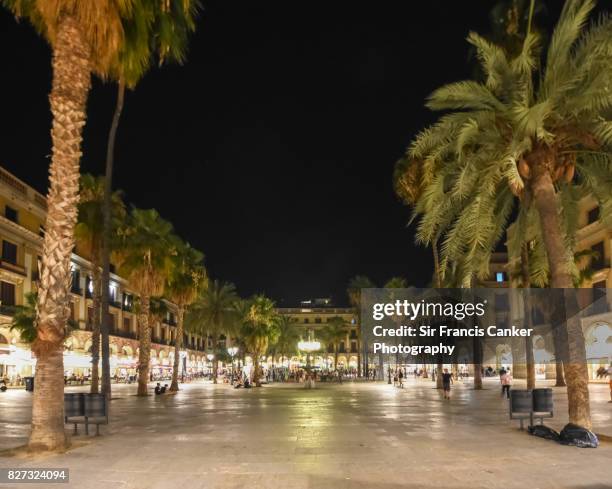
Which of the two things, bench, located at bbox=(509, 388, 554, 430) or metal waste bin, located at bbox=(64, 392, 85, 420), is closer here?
metal waste bin, located at bbox=(64, 392, 85, 420)

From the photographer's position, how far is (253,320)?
6347 cm

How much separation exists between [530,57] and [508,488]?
954 cm

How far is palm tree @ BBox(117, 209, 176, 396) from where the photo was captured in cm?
3509

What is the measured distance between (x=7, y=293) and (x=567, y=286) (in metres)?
44.2

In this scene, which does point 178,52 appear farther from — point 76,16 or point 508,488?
point 508,488

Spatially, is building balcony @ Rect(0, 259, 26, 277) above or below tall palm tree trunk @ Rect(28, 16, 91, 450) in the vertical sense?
above

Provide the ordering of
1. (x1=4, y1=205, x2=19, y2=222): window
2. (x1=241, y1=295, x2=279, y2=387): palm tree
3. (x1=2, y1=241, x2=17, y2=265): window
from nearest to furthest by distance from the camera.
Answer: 1. (x1=2, y1=241, x2=17, y2=265): window
2. (x1=4, y1=205, x2=19, y2=222): window
3. (x1=241, y1=295, x2=279, y2=387): palm tree

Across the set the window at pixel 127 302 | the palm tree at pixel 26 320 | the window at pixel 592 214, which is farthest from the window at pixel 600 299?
the window at pixel 127 302

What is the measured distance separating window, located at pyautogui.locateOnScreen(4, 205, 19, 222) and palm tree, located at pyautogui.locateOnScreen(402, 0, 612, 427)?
40.7m

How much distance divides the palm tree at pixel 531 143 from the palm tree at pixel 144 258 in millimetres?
21203

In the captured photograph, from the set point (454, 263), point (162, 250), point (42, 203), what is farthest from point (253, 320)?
point (454, 263)

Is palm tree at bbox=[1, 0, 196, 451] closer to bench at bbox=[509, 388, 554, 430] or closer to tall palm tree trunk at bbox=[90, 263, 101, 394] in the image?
bench at bbox=[509, 388, 554, 430]

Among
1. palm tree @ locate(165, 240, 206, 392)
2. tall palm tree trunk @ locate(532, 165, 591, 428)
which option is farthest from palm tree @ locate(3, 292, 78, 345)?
tall palm tree trunk @ locate(532, 165, 591, 428)

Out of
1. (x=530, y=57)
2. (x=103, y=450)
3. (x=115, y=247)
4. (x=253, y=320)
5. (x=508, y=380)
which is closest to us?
(x=103, y=450)
